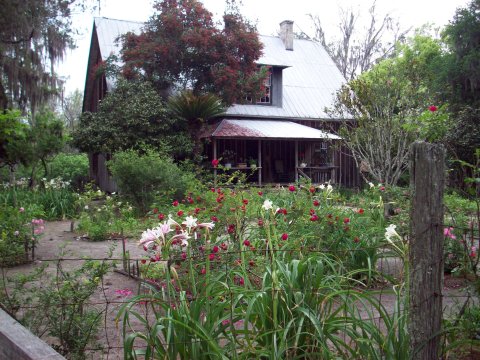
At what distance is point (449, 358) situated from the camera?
2.82 m

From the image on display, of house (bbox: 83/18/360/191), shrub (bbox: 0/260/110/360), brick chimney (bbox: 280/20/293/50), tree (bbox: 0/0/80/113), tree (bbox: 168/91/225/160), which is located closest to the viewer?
shrub (bbox: 0/260/110/360)

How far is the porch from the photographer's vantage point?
65.3 ft

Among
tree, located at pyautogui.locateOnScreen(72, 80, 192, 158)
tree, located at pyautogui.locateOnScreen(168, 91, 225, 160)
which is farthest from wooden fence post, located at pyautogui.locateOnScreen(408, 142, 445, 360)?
tree, located at pyautogui.locateOnScreen(168, 91, 225, 160)

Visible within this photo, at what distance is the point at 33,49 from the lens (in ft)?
59.4

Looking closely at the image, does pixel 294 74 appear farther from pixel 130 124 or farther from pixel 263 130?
pixel 130 124

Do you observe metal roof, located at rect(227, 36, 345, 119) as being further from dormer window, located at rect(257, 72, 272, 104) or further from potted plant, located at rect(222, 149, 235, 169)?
potted plant, located at rect(222, 149, 235, 169)

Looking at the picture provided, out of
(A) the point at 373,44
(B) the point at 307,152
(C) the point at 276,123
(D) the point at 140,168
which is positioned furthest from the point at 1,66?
(A) the point at 373,44

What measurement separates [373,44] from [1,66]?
26014mm

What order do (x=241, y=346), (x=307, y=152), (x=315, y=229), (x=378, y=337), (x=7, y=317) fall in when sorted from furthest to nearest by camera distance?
(x=307, y=152), (x=315, y=229), (x=7, y=317), (x=241, y=346), (x=378, y=337)

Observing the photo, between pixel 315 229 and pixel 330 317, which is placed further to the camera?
pixel 315 229

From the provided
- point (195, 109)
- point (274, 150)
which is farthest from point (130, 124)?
point (274, 150)

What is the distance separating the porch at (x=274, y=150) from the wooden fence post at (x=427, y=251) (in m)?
16.7

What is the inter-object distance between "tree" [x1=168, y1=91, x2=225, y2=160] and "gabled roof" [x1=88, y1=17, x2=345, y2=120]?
2.67m

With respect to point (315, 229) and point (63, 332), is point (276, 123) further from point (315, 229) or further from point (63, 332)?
point (63, 332)
